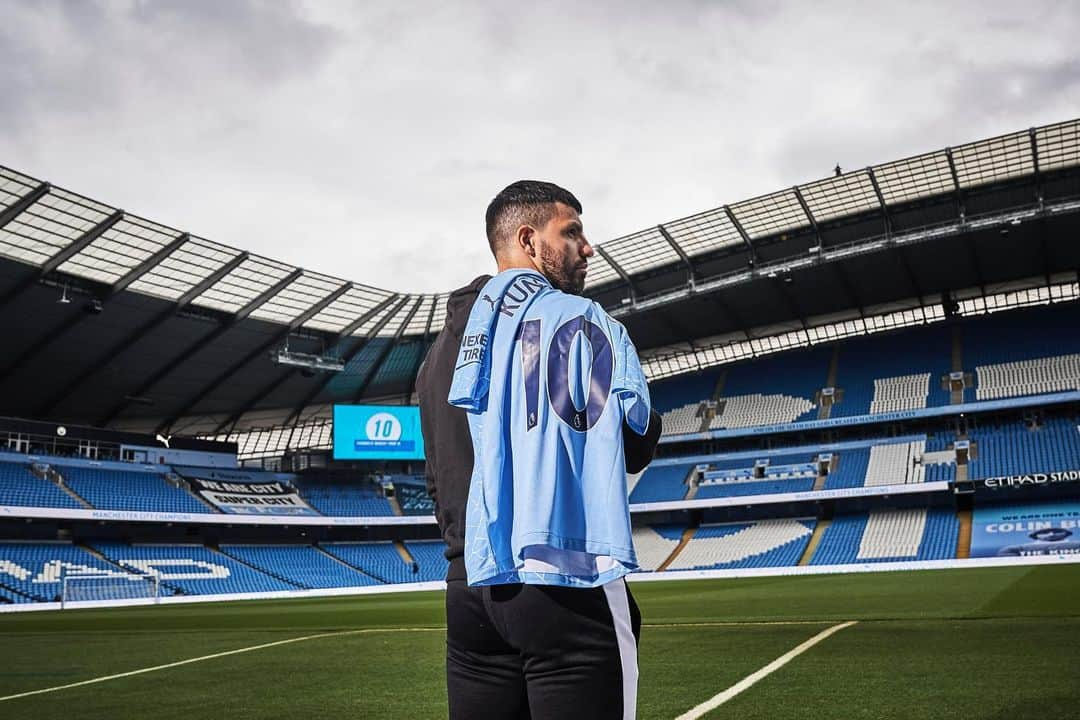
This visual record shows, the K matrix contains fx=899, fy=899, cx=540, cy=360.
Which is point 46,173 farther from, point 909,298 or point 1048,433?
point 1048,433

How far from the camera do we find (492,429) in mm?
2104

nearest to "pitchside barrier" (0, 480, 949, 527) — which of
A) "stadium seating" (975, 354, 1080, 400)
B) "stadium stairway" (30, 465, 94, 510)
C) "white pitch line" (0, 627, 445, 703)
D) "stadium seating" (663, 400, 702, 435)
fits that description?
"stadium stairway" (30, 465, 94, 510)

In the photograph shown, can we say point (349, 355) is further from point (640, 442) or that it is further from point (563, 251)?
point (640, 442)

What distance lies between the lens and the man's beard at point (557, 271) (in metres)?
2.43

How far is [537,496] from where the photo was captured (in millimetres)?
2000

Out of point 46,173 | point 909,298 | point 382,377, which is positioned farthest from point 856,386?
point 46,173

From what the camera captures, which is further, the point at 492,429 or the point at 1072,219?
the point at 1072,219

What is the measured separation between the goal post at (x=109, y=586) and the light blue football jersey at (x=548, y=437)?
4022cm

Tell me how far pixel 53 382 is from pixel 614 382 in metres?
49.1

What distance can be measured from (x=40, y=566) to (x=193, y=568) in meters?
6.98

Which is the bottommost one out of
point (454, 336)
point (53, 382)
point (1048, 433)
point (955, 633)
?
point (955, 633)

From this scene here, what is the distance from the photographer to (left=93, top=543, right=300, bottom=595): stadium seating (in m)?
42.6

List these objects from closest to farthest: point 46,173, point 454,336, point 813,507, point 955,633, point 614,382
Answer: point 614,382 → point 454,336 → point 955,633 → point 46,173 → point 813,507

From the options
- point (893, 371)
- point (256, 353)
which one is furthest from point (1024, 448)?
point (256, 353)
